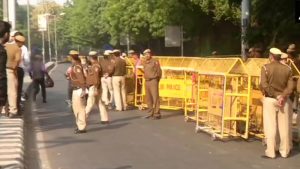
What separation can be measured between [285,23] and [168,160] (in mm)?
7003

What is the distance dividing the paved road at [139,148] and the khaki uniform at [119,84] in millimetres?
2694

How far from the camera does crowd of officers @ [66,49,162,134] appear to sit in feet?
41.7

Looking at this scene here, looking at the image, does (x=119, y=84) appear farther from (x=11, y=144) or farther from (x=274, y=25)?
(x=11, y=144)

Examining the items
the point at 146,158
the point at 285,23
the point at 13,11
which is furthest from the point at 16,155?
the point at 13,11

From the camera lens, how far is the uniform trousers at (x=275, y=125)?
9.83 m

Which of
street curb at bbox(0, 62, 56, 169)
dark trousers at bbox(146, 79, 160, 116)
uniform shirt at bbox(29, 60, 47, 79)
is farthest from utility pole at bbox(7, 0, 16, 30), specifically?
street curb at bbox(0, 62, 56, 169)

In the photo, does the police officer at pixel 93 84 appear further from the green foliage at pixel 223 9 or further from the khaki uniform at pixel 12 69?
the green foliage at pixel 223 9

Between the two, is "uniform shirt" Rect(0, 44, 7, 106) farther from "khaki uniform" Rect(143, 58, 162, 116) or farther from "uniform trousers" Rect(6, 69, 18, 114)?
"khaki uniform" Rect(143, 58, 162, 116)

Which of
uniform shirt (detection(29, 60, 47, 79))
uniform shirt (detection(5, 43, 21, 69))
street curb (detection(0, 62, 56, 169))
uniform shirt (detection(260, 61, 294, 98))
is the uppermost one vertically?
uniform shirt (detection(5, 43, 21, 69))

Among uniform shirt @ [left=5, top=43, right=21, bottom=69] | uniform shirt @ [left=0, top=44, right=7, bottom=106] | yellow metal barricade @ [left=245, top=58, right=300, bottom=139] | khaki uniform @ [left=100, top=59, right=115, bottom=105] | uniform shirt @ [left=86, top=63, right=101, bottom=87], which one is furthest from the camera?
khaki uniform @ [left=100, top=59, right=115, bottom=105]

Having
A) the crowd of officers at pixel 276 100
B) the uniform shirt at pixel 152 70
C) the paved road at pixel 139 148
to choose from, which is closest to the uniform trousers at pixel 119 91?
the uniform shirt at pixel 152 70

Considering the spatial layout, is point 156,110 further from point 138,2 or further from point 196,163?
point 138,2

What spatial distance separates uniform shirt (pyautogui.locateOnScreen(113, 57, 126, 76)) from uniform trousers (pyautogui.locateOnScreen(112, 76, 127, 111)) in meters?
0.13

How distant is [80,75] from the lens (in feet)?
41.3
